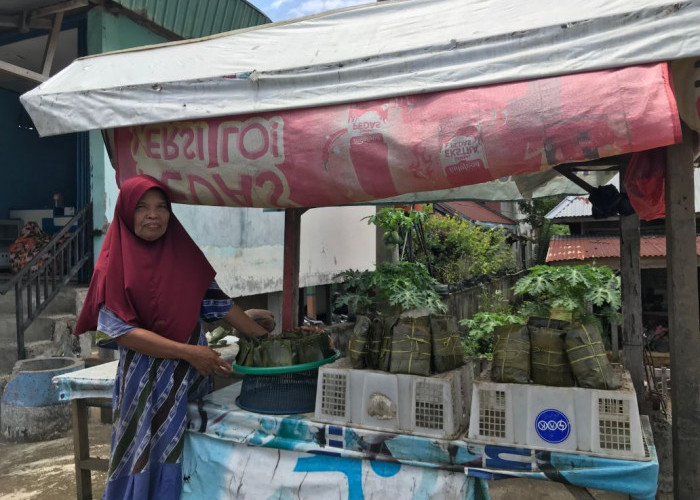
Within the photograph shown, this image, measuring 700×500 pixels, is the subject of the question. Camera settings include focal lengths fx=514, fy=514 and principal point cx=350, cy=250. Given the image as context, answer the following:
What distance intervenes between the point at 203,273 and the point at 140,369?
59 cm

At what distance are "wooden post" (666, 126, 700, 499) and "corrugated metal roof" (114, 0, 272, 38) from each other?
678 centimetres

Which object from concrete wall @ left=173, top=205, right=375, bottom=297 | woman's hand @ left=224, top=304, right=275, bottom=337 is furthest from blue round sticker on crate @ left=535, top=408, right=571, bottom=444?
concrete wall @ left=173, top=205, right=375, bottom=297

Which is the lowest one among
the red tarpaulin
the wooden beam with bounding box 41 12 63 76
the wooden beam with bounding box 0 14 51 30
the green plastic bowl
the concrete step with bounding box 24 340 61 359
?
the concrete step with bounding box 24 340 61 359

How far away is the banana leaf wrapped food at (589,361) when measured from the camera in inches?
79.9

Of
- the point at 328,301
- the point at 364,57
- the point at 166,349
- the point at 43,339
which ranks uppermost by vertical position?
the point at 364,57

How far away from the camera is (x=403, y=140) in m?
2.20

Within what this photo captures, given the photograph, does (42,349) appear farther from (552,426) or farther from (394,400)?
(552,426)

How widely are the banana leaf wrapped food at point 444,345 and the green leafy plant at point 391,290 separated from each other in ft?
14.7

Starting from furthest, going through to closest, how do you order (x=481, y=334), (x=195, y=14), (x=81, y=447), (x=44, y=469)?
(x=195, y=14) → (x=481, y=334) → (x=44, y=469) → (x=81, y=447)

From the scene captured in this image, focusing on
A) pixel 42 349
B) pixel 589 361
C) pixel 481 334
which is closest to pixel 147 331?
pixel 589 361

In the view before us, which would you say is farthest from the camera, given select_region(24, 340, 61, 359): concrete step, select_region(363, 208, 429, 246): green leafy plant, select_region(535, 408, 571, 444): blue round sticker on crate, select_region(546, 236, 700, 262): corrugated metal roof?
select_region(546, 236, 700, 262): corrugated metal roof

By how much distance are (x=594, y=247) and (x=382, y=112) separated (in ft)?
36.1

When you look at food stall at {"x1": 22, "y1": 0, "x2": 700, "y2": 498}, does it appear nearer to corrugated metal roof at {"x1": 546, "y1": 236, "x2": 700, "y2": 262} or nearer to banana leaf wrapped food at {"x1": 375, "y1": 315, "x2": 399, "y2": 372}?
banana leaf wrapped food at {"x1": 375, "y1": 315, "x2": 399, "y2": 372}

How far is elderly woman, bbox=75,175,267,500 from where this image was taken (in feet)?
8.16
